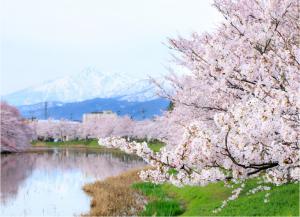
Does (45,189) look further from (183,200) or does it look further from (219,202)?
(219,202)

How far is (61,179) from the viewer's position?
34.5 m

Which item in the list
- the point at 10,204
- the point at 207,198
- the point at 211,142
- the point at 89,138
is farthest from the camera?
the point at 89,138

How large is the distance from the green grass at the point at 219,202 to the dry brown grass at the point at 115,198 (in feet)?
3.13

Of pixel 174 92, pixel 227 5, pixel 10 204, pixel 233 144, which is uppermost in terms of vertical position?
pixel 227 5

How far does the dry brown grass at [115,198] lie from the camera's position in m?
19.4

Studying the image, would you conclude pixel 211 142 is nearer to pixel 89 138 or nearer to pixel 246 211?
pixel 246 211

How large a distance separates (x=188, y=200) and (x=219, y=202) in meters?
3.91

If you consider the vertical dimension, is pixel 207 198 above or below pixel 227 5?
below

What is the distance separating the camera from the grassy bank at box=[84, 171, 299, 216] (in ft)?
42.2

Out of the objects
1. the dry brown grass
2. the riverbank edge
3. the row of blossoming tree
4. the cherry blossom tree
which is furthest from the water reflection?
the cherry blossom tree

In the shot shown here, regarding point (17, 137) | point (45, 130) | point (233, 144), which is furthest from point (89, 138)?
point (233, 144)

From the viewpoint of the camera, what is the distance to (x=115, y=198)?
22.0m

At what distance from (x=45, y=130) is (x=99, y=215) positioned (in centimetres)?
11869

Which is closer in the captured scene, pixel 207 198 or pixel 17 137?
pixel 207 198
